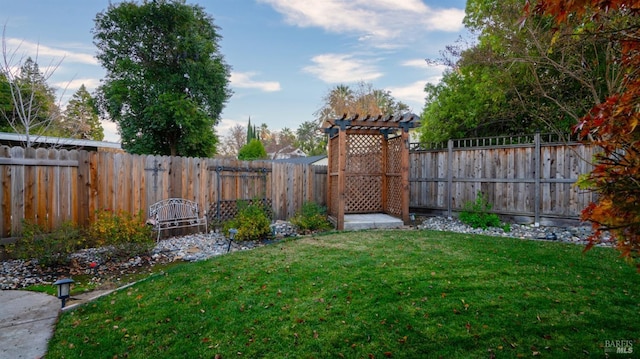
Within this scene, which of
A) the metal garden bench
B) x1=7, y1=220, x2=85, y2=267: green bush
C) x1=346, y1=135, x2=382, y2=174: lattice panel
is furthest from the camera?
x1=346, y1=135, x2=382, y2=174: lattice panel

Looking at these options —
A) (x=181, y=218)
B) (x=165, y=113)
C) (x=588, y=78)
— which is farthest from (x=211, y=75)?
(x=588, y=78)

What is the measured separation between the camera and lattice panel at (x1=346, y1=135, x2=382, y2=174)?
7.83m

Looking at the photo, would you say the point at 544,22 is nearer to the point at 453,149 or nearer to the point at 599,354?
the point at 453,149

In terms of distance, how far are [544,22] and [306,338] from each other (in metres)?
8.34

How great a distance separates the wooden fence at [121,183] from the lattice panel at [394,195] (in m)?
1.73

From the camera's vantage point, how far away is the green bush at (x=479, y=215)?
6.66m

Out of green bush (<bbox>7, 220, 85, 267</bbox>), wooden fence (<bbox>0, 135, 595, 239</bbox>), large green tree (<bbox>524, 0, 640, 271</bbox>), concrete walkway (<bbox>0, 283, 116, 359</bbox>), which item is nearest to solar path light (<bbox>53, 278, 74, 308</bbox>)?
concrete walkway (<bbox>0, 283, 116, 359</bbox>)

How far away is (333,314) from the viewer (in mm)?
2605

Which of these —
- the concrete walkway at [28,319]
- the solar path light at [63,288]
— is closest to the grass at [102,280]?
the concrete walkway at [28,319]

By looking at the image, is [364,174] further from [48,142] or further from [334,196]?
[48,142]

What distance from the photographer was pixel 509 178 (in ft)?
22.7

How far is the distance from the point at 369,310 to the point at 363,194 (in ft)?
17.9

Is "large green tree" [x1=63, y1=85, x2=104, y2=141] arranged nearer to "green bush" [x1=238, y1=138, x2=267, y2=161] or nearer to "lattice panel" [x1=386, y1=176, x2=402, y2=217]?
"green bush" [x1=238, y1=138, x2=267, y2=161]

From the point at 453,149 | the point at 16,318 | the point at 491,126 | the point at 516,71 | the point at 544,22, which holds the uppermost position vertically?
the point at 544,22
